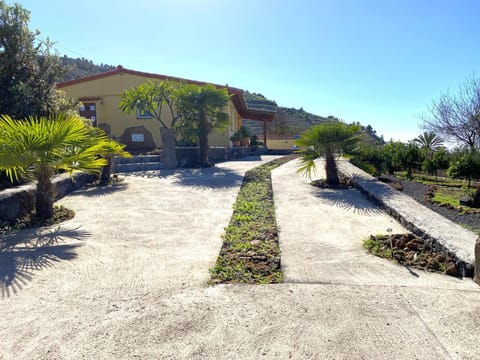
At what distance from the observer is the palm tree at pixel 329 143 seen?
7199 millimetres

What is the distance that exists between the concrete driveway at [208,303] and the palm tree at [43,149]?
0.88 metres

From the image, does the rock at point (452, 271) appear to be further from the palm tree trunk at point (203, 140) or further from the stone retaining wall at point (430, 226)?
the palm tree trunk at point (203, 140)

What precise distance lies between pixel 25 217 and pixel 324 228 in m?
4.44

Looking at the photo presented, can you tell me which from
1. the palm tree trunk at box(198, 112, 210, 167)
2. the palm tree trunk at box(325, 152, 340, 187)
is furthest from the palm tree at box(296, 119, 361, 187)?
the palm tree trunk at box(198, 112, 210, 167)

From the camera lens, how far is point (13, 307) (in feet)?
7.43

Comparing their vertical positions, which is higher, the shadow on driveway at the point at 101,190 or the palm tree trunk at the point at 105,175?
the palm tree trunk at the point at 105,175

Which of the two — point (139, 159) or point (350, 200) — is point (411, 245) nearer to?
point (350, 200)

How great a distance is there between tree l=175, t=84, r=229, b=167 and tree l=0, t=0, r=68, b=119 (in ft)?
14.6

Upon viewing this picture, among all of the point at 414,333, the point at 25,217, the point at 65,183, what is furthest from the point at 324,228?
the point at 65,183

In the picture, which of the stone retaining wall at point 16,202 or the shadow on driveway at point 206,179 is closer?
the stone retaining wall at point 16,202

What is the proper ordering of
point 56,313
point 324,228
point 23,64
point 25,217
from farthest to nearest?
1. point 23,64
2. point 25,217
3. point 324,228
4. point 56,313

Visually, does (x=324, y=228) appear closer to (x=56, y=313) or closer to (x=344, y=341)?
(x=344, y=341)

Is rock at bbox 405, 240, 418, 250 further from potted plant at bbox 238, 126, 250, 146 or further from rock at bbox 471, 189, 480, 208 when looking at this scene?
potted plant at bbox 238, 126, 250, 146

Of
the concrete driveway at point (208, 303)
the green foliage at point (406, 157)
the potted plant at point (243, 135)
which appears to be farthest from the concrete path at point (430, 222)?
Result: the potted plant at point (243, 135)
